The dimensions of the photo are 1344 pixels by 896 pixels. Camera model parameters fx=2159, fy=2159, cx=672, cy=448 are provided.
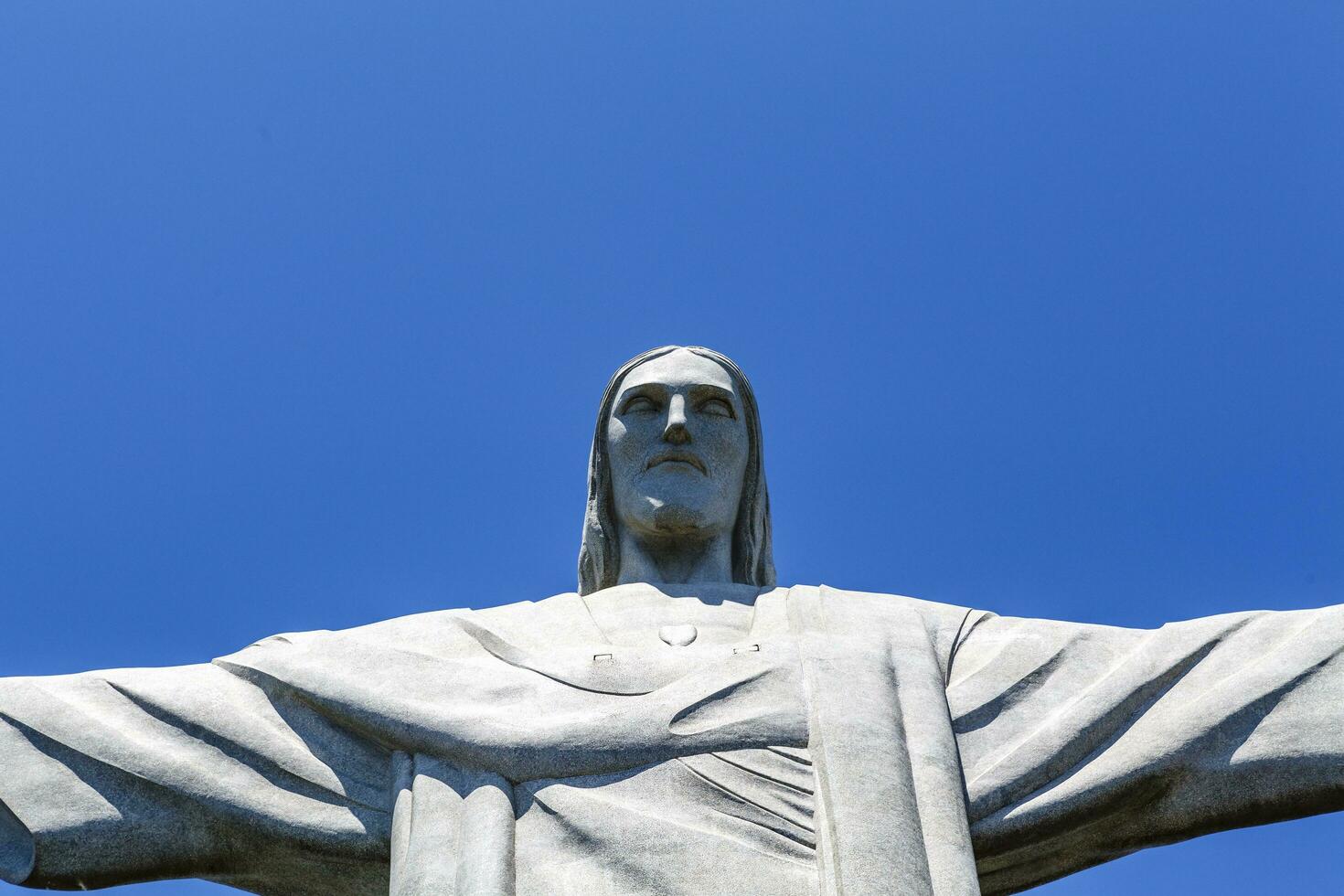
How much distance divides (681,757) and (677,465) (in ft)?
9.83

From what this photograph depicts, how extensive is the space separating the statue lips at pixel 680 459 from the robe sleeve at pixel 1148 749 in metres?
2.52

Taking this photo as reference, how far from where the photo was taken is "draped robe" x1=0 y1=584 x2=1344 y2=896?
953 centimetres

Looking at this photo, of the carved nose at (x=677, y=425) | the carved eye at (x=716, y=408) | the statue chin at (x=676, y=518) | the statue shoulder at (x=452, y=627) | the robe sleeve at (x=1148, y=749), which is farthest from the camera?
the carved eye at (x=716, y=408)

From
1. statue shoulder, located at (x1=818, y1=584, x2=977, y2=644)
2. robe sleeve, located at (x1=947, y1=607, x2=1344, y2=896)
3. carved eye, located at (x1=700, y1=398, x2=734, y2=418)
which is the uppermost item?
carved eye, located at (x1=700, y1=398, x2=734, y2=418)

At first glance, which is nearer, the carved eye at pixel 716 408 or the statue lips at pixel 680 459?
A: the statue lips at pixel 680 459

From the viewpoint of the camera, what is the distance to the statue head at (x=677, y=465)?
1246cm

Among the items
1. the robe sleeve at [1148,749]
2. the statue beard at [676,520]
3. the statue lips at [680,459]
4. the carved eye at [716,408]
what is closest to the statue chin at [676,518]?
the statue beard at [676,520]

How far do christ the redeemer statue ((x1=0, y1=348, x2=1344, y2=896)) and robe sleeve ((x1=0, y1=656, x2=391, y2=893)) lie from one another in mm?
13

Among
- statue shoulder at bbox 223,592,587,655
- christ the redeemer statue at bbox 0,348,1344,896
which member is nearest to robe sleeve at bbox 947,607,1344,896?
christ the redeemer statue at bbox 0,348,1344,896

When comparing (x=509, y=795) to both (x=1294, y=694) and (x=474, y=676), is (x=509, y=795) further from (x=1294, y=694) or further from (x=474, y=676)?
(x=1294, y=694)

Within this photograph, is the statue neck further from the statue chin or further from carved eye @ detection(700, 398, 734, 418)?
carved eye @ detection(700, 398, 734, 418)

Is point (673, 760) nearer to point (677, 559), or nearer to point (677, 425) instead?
point (677, 559)

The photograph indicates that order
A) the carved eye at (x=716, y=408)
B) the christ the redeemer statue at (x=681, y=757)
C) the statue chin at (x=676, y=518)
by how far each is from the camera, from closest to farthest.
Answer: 1. the christ the redeemer statue at (x=681, y=757)
2. the statue chin at (x=676, y=518)
3. the carved eye at (x=716, y=408)

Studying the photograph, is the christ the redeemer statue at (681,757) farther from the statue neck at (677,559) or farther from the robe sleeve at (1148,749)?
the statue neck at (677,559)
